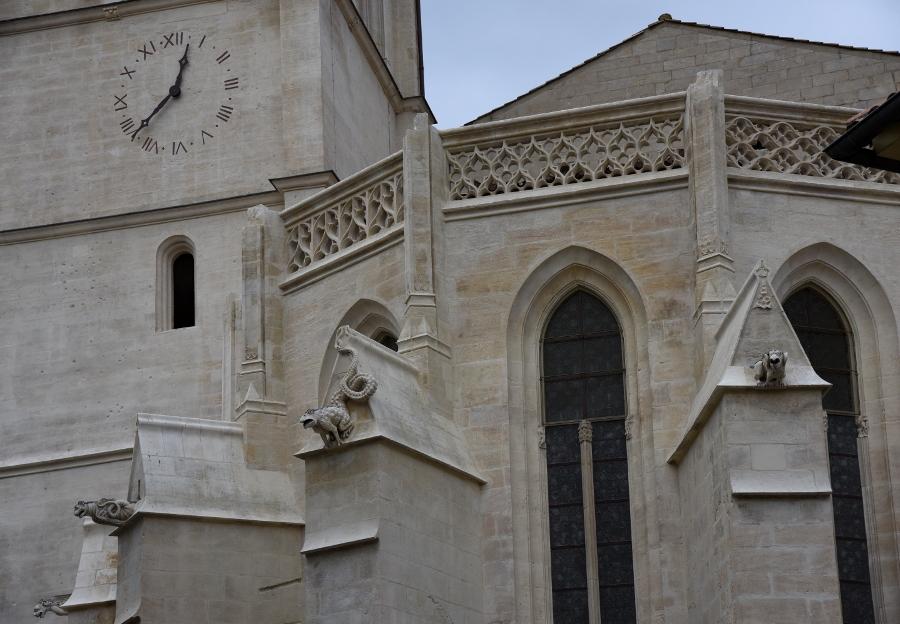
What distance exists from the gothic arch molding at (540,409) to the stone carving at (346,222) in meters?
1.93

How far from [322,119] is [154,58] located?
10.3 feet

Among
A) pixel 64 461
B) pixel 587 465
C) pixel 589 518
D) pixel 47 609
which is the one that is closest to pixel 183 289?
pixel 64 461

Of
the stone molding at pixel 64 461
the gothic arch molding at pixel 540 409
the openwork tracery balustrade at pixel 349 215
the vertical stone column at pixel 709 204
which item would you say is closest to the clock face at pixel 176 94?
the stone molding at pixel 64 461

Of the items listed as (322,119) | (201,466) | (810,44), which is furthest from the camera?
(322,119)

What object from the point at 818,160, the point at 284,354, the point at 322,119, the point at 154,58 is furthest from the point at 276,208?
the point at 818,160

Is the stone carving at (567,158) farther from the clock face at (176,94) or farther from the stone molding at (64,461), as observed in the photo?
the clock face at (176,94)

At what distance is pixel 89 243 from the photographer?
27766 millimetres

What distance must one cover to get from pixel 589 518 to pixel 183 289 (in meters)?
10.7

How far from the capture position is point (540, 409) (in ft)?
63.8

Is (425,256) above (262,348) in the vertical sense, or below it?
above

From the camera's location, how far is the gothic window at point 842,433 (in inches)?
720

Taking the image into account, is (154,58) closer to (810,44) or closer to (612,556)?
(810,44)

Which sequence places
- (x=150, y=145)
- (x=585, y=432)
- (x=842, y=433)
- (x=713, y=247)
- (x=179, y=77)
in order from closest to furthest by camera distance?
(x=713, y=247) → (x=842, y=433) → (x=585, y=432) → (x=150, y=145) → (x=179, y=77)

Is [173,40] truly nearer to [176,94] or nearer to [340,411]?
[176,94]
